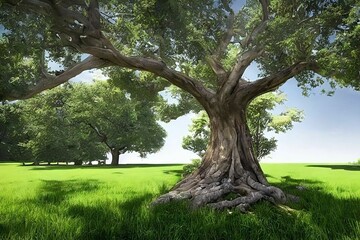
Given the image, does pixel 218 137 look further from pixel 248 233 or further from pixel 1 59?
pixel 1 59

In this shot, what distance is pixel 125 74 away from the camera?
738 inches

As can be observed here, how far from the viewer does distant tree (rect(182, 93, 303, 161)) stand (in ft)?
92.9

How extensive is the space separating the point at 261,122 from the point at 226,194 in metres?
28.6

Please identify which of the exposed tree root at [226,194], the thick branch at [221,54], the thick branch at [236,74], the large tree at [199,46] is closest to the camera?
the exposed tree root at [226,194]

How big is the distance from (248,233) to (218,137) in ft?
27.0

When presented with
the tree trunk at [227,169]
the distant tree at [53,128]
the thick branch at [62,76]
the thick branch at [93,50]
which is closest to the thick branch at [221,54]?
the thick branch at [93,50]

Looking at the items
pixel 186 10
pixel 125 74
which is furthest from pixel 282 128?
pixel 186 10

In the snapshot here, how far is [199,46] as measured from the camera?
15.7m

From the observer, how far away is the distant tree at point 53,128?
47.9 m

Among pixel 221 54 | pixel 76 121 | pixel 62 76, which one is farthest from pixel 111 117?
pixel 62 76

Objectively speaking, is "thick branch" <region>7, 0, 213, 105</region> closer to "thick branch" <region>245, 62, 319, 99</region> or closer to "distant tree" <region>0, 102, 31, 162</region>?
"thick branch" <region>245, 62, 319, 99</region>

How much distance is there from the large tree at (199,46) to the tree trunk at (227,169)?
0.04 m

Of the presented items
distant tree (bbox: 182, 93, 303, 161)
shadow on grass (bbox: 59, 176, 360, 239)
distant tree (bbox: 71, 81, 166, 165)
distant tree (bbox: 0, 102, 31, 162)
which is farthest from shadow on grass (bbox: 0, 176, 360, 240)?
distant tree (bbox: 0, 102, 31, 162)

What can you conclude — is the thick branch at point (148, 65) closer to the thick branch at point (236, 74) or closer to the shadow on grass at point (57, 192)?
the thick branch at point (236, 74)
